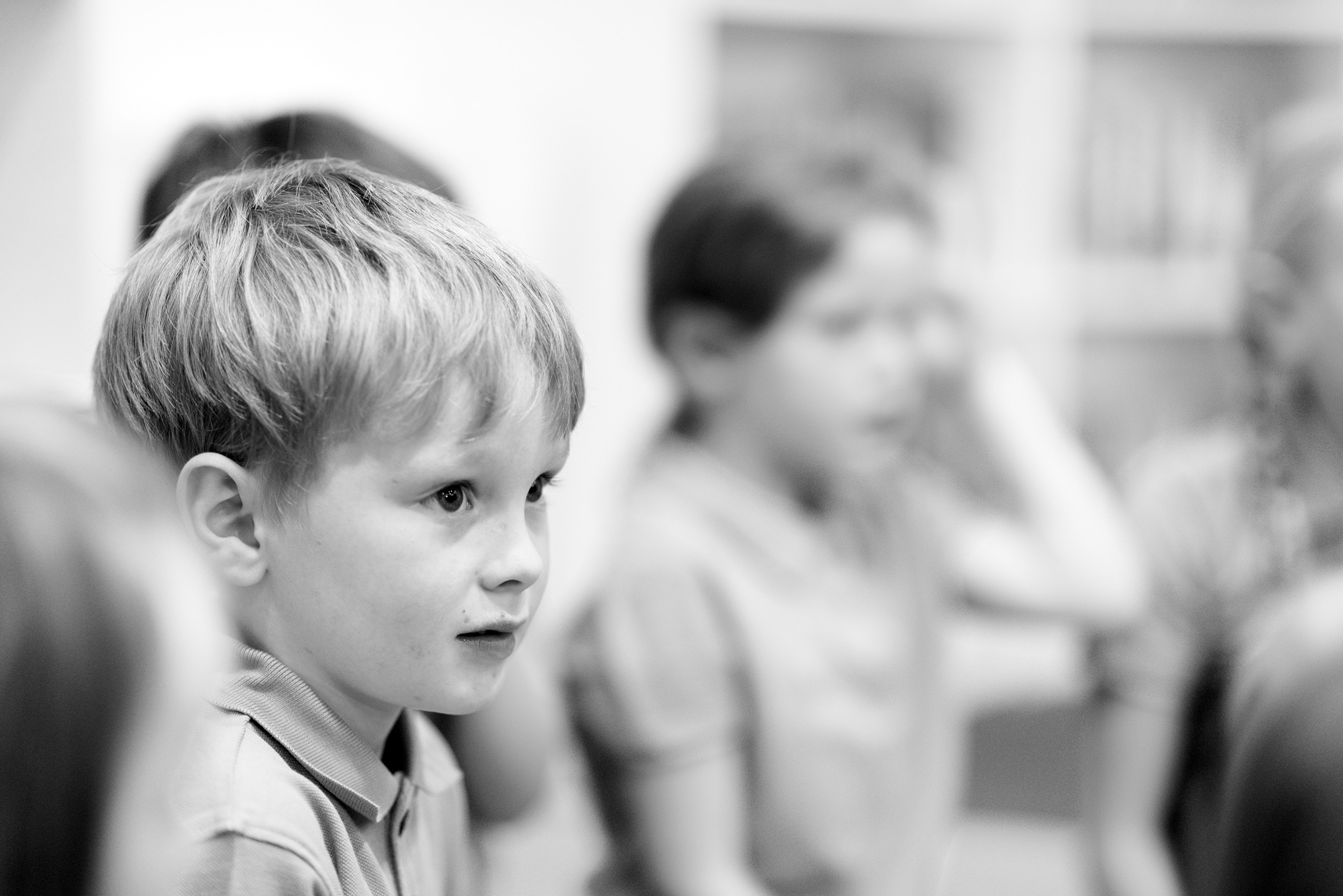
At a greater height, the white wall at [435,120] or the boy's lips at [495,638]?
the white wall at [435,120]

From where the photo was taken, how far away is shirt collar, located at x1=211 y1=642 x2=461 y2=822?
0.52 metres

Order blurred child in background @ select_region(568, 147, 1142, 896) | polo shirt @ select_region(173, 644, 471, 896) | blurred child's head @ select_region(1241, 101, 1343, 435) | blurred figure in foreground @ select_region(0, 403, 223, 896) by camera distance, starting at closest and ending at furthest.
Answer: blurred figure in foreground @ select_region(0, 403, 223, 896)
polo shirt @ select_region(173, 644, 471, 896)
blurred child in background @ select_region(568, 147, 1142, 896)
blurred child's head @ select_region(1241, 101, 1343, 435)

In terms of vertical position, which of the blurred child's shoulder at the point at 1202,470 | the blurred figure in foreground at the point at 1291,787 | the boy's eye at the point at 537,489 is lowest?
the blurred child's shoulder at the point at 1202,470

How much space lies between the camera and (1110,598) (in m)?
1.26

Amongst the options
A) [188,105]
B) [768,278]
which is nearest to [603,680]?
[768,278]

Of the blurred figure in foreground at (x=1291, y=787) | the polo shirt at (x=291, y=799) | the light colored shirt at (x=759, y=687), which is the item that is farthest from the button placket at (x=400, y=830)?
the light colored shirt at (x=759, y=687)

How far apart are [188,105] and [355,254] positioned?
1.13 m

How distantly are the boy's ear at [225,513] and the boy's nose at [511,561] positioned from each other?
0.09 metres

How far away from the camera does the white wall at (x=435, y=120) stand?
109 cm

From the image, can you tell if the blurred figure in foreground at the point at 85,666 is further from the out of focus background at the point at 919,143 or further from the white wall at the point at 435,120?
the out of focus background at the point at 919,143

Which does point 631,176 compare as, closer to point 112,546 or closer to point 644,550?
point 644,550

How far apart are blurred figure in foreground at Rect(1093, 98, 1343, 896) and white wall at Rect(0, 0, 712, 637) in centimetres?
66

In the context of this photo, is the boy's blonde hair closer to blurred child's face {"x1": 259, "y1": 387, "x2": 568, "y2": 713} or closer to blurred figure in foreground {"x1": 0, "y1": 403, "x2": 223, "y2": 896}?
blurred child's face {"x1": 259, "y1": 387, "x2": 568, "y2": 713}

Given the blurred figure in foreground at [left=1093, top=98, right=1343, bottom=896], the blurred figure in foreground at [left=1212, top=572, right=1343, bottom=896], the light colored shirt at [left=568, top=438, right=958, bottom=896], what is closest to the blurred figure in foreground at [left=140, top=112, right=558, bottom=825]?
the light colored shirt at [left=568, top=438, right=958, bottom=896]
